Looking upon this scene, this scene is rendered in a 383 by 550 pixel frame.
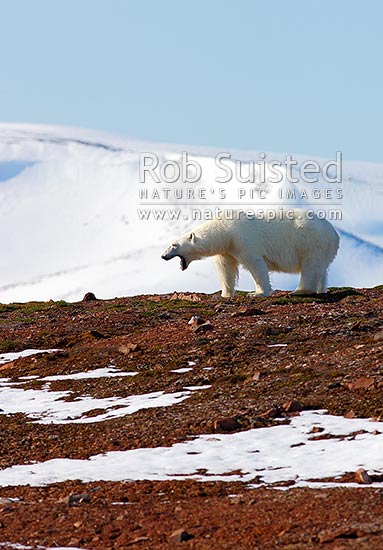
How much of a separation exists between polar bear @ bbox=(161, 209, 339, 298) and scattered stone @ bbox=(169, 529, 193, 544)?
20.7 m

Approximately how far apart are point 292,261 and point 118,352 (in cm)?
885

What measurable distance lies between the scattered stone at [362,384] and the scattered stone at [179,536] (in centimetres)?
721

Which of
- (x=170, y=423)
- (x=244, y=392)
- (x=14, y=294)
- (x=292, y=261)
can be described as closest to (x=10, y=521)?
(x=170, y=423)

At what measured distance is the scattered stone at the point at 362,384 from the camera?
755 inches

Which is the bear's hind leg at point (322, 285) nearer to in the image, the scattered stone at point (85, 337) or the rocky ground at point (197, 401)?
the rocky ground at point (197, 401)

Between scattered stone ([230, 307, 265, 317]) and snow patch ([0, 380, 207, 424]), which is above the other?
scattered stone ([230, 307, 265, 317])

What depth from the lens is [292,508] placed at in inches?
523

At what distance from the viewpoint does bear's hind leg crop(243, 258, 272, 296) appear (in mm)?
33062

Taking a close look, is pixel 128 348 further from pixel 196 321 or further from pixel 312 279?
pixel 312 279

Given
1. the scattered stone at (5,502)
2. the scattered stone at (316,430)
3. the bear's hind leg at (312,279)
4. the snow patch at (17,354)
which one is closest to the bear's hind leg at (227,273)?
the bear's hind leg at (312,279)

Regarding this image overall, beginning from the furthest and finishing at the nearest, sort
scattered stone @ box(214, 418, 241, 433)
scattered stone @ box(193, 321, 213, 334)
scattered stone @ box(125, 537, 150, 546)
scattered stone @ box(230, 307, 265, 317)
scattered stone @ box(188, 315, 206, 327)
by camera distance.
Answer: scattered stone @ box(230, 307, 265, 317), scattered stone @ box(188, 315, 206, 327), scattered stone @ box(193, 321, 213, 334), scattered stone @ box(214, 418, 241, 433), scattered stone @ box(125, 537, 150, 546)

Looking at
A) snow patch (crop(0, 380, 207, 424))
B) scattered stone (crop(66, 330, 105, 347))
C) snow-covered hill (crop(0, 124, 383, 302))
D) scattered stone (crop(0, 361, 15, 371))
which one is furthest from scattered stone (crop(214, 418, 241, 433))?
snow-covered hill (crop(0, 124, 383, 302))

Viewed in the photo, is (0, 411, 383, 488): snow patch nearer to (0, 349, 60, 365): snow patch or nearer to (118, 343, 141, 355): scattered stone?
(118, 343, 141, 355): scattered stone

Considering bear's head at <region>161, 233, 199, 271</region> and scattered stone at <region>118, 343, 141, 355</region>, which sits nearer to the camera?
scattered stone at <region>118, 343, 141, 355</region>
